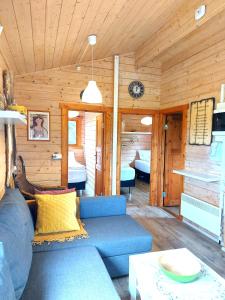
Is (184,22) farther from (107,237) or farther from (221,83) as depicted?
(107,237)

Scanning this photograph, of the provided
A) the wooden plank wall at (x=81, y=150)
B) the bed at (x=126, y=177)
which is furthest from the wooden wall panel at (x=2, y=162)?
the wooden plank wall at (x=81, y=150)

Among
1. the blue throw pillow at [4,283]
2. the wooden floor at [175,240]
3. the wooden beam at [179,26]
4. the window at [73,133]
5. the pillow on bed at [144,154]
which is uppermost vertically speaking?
the wooden beam at [179,26]

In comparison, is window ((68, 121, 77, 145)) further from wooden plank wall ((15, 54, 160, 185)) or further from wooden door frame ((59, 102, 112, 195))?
wooden plank wall ((15, 54, 160, 185))

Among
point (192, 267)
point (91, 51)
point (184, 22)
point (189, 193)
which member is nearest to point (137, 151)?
point (189, 193)

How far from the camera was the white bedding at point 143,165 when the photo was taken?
665 cm

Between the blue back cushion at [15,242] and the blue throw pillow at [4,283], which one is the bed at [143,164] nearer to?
the blue back cushion at [15,242]

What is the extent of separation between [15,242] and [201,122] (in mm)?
3030

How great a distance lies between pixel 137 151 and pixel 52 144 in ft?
12.1

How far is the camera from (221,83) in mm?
3135

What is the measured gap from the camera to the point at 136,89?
15.0 feet

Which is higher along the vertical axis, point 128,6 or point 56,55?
point 128,6

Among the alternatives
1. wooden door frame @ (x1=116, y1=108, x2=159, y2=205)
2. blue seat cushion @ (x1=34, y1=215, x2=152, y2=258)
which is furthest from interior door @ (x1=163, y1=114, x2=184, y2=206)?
blue seat cushion @ (x1=34, y1=215, x2=152, y2=258)

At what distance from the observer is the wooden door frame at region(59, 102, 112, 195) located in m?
4.14

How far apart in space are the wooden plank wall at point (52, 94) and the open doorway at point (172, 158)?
1196 millimetres
